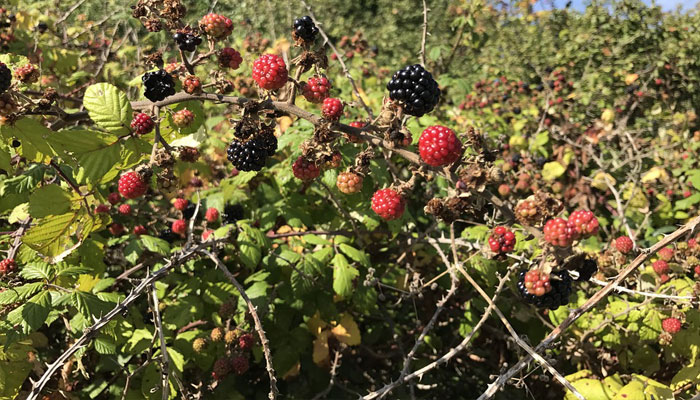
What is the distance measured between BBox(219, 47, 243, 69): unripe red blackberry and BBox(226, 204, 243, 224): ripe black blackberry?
1131mm

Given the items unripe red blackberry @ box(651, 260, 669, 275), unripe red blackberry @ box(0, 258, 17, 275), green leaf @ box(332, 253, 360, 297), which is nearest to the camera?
unripe red blackberry @ box(0, 258, 17, 275)

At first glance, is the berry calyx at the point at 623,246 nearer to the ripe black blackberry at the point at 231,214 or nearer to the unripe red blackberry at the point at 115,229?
the ripe black blackberry at the point at 231,214

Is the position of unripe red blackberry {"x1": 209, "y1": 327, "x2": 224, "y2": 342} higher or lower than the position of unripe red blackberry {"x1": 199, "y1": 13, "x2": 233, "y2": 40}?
lower

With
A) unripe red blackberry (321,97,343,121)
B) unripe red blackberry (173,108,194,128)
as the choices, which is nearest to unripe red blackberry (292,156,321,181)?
unripe red blackberry (321,97,343,121)

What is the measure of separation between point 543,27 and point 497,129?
7.32 meters

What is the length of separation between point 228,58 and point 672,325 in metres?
2.59

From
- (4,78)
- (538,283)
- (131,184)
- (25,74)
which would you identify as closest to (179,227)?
(131,184)

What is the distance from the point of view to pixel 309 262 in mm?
2518

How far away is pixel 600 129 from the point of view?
15.7ft

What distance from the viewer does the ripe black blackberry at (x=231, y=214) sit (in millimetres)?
2848

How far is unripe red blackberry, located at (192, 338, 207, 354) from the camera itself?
2.35 m

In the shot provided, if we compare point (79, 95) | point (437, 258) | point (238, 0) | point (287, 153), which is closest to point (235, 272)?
point (287, 153)

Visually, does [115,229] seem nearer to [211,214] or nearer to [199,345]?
[211,214]

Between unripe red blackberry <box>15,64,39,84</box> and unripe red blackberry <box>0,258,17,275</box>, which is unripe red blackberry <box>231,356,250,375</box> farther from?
unripe red blackberry <box>15,64,39,84</box>
